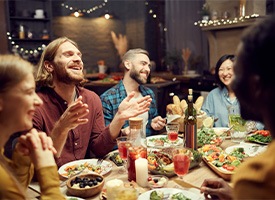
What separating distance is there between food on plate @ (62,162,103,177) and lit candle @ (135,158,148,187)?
0.83 ft

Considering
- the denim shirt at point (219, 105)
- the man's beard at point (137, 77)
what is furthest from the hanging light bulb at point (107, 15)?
the denim shirt at point (219, 105)

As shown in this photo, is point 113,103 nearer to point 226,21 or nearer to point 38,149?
point 38,149

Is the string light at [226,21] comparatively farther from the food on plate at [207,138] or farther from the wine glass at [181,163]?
the wine glass at [181,163]

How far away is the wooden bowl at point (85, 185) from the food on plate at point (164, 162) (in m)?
0.31

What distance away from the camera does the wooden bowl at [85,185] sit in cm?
141

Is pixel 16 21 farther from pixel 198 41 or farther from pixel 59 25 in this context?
pixel 198 41

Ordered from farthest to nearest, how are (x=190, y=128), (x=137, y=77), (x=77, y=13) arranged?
1. (x=77, y=13)
2. (x=137, y=77)
3. (x=190, y=128)

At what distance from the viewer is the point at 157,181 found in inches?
61.1

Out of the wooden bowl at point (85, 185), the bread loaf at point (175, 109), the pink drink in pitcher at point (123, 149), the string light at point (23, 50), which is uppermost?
the string light at point (23, 50)

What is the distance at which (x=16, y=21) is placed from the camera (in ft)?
22.2

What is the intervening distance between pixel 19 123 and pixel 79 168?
0.67m

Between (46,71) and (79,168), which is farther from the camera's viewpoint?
(46,71)

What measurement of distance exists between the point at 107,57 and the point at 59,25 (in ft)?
5.25

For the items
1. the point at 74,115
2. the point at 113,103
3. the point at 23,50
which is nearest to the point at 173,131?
the point at 74,115
